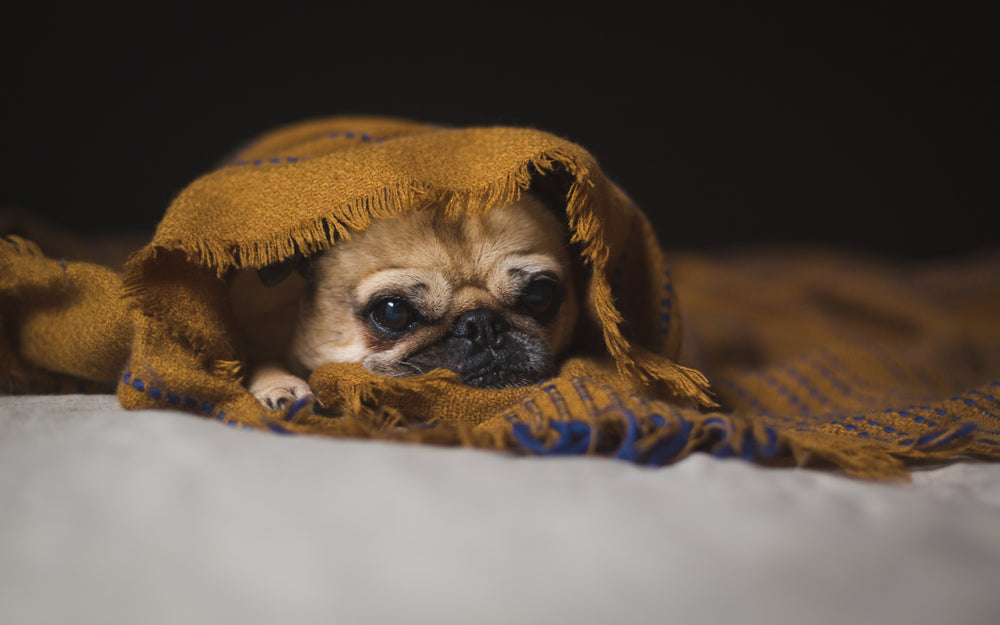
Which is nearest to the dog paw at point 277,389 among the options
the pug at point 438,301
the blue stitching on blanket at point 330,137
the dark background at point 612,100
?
the pug at point 438,301

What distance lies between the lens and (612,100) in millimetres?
4477

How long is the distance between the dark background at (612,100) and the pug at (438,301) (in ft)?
8.30

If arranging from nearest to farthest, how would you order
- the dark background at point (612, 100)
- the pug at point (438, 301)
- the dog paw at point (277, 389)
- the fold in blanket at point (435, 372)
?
1. the fold in blanket at point (435, 372)
2. the dog paw at point (277, 389)
3. the pug at point (438, 301)
4. the dark background at point (612, 100)

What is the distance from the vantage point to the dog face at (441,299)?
146cm

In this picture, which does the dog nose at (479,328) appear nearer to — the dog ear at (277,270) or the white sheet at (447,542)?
the dog ear at (277,270)

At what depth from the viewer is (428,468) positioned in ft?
2.90

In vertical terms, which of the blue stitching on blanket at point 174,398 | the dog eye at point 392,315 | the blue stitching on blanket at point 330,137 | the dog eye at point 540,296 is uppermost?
the blue stitching on blanket at point 330,137

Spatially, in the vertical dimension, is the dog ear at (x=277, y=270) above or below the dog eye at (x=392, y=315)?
above

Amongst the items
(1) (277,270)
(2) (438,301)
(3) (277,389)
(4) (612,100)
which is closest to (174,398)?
(3) (277,389)

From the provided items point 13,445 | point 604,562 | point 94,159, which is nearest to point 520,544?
point 604,562

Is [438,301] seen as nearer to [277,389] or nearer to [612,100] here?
[277,389]

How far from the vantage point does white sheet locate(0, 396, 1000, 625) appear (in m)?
0.72

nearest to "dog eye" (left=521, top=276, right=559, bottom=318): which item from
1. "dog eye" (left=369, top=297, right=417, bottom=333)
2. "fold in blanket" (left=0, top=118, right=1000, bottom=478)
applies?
"fold in blanket" (left=0, top=118, right=1000, bottom=478)

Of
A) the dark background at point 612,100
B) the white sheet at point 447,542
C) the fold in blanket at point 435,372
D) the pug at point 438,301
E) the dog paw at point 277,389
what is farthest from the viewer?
the dark background at point 612,100
